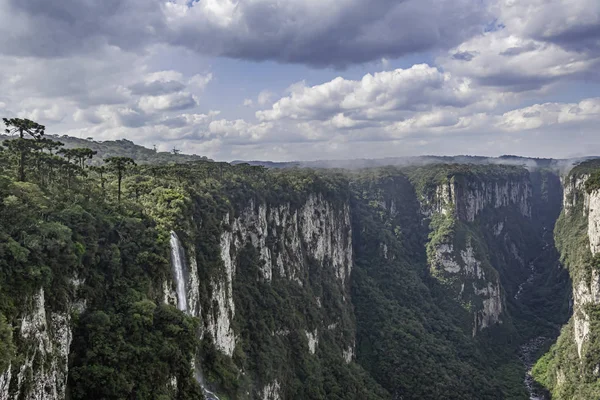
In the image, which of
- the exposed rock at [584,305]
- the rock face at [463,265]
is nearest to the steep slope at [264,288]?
the rock face at [463,265]

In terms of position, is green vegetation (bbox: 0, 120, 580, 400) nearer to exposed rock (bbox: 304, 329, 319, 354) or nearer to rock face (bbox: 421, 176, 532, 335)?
rock face (bbox: 421, 176, 532, 335)

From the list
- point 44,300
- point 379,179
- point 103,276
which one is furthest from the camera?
point 379,179

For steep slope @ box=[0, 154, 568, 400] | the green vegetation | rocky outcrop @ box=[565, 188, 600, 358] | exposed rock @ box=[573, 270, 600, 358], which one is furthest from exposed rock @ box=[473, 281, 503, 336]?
exposed rock @ box=[573, 270, 600, 358]

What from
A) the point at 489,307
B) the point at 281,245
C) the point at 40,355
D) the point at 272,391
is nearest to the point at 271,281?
the point at 281,245

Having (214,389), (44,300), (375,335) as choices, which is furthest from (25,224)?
(375,335)

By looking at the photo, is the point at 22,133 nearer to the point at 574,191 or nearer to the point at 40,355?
the point at 40,355

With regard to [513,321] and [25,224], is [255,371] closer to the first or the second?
[25,224]
